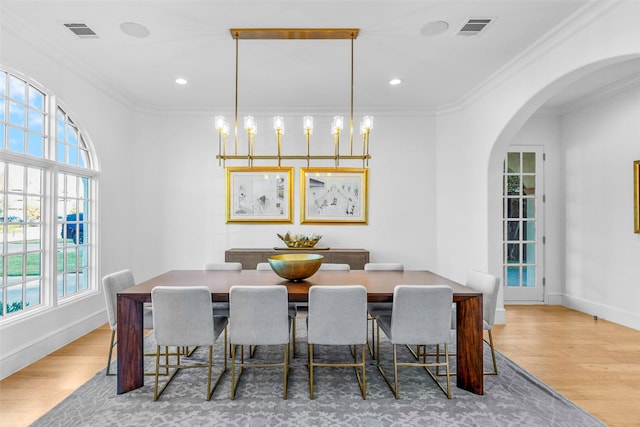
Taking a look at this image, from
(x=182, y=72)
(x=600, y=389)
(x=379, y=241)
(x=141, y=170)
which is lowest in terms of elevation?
(x=600, y=389)

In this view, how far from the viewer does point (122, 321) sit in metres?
2.58

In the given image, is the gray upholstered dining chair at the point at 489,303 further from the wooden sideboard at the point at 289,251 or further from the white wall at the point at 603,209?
the white wall at the point at 603,209

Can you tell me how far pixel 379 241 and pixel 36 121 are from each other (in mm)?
4231

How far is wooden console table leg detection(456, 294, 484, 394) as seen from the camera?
102 inches

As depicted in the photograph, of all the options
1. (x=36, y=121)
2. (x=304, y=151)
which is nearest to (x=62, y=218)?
(x=36, y=121)

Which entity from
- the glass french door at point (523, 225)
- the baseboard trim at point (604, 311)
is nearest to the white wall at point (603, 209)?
the baseboard trim at point (604, 311)

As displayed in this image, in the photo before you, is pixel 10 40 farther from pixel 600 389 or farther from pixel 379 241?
pixel 600 389

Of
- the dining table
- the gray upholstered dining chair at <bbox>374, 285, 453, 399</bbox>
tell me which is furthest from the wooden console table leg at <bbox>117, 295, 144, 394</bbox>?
the gray upholstered dining chair at <bbox>374, 285, 453, 399</bbox>

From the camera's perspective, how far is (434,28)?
119 inches

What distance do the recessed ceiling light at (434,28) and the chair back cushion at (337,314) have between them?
2.22 meters

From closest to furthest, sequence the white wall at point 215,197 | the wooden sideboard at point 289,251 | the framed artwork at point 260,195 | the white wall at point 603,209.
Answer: the white wall at point 603,209
the wooden sideboard at point 289,251
the white wall at point 215,197
the framed artwork at point 260,195

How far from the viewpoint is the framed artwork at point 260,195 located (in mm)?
5223

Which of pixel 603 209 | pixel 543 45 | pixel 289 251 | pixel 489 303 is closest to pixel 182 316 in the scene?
pixel 489 303

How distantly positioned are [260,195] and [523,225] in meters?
3.88
